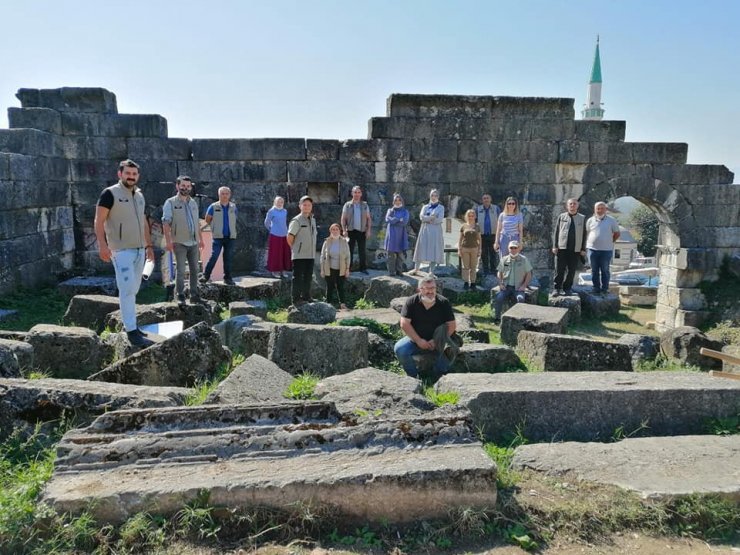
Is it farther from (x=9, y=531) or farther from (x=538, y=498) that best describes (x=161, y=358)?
(x=538, y=498)

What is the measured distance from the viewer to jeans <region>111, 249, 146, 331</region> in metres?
5.46

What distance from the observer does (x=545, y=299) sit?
1054 cm

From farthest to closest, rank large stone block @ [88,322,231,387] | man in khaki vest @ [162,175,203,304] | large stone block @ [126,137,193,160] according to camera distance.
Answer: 1. large stone block @ [126,137,193,160]
2. man in khaki vest @ [162,175,203,304]
3. large stone block @ [88,322,231,387]

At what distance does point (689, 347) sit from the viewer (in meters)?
7.25

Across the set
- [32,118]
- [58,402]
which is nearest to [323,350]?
[58,402]

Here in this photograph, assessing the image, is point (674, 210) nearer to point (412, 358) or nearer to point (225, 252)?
point (412, 358)

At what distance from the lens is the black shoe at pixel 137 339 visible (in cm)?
552

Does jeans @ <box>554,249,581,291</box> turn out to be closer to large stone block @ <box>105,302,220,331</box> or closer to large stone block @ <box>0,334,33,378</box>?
large stone block @ <box>105,302,220,331</box>

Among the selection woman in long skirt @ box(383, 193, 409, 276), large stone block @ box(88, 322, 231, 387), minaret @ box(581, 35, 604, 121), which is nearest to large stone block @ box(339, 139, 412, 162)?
woman in long skirt @ box(383, 193, 409, 276)

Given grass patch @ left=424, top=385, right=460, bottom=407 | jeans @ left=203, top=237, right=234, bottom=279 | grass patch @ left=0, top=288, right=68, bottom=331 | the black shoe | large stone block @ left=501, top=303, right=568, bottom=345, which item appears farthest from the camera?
jeans @ left=203, top=237, right=234, bottom=279

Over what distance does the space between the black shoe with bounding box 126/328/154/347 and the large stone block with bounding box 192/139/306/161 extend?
6.38m

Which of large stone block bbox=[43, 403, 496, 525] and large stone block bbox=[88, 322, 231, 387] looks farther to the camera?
large stone block bbox=[88, 322, 231, 387]

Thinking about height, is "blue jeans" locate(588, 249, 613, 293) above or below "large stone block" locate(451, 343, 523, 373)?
above

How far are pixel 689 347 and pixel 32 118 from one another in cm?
1138
